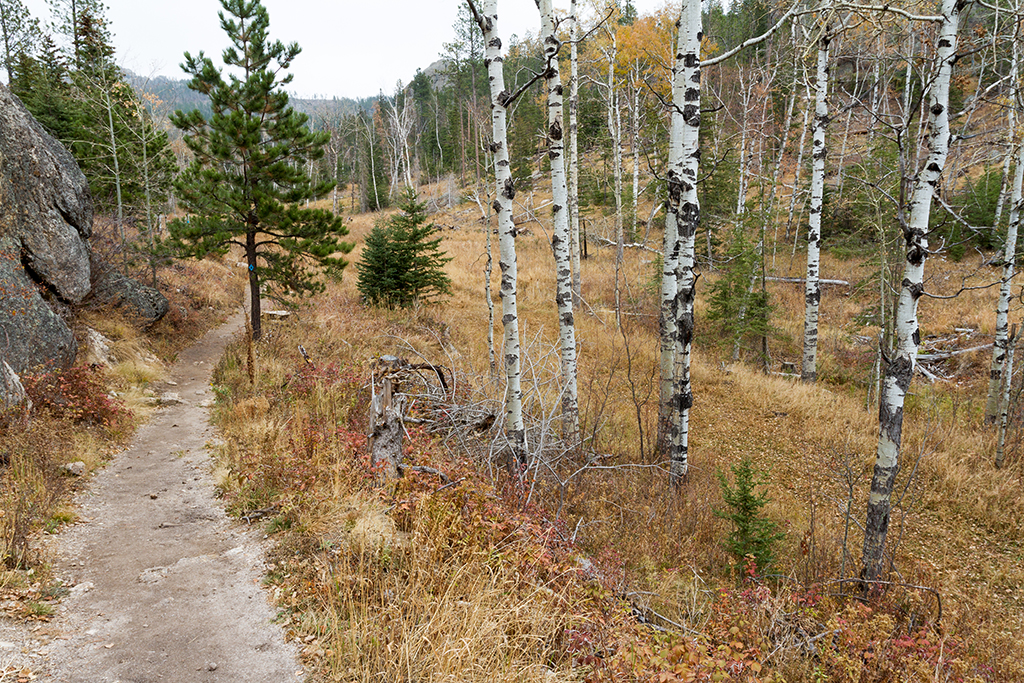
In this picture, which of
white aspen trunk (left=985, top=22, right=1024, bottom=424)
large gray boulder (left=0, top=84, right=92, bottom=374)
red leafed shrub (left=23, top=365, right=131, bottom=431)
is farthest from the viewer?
white aspen trunk (left=985, top=22, right=1024, bottom=424)

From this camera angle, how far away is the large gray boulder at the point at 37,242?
7.75 m

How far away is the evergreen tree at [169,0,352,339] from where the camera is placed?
12.2 meters

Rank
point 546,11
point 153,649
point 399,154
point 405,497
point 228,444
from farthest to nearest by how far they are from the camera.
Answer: point 399,154 → point 228,444 → point 546,11 → point 405,497 → point 153,649

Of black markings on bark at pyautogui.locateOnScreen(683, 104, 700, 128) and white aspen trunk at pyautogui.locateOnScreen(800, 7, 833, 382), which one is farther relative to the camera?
white aspen trunk at pyautogui.locateOnScreen(800, 7, 833, 382)

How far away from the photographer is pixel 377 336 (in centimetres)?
1254

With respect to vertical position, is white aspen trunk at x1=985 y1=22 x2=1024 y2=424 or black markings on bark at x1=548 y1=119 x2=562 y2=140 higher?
black markings on bark at x1=548 y1=119 x2=562 y2=140

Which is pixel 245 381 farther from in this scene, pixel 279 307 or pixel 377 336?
pixel 279 307

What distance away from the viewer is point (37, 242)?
9.56m

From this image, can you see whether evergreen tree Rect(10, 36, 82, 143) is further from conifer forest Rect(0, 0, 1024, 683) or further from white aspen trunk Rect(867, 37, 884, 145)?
white aspen trunk Rect(867, 37, 884, 145)

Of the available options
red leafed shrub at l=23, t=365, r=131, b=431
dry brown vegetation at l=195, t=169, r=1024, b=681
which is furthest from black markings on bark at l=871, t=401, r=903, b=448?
red leafed shrub at l=23, t=365, r=131, b=431

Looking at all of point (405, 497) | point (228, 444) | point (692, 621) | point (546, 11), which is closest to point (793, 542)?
point (692, 621)

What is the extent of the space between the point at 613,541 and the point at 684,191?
14.2 feet

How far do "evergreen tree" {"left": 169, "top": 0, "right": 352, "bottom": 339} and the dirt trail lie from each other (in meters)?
7.50

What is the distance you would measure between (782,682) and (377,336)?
10.6 meters
